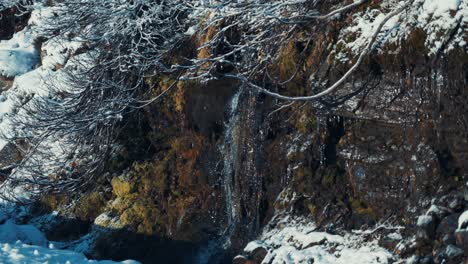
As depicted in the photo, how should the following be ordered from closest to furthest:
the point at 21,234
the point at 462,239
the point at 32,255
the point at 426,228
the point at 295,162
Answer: the point at 462,239, the point at 32,255, the point at 426,228, the point at 295,162, the point at 21,234

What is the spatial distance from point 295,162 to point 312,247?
103 cm

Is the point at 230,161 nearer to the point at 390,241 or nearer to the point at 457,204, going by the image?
the point at 390,241

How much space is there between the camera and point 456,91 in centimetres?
750

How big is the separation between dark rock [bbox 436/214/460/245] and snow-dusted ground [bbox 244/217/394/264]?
1.58 ft

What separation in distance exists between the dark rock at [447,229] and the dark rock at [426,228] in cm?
5

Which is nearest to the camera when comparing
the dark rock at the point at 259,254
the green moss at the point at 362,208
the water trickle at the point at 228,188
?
the green moss at the point at 362,208

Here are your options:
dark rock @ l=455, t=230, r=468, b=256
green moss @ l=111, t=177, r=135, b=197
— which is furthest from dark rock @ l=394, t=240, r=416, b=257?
green moss @ l=111, t=177, r=135, b=197

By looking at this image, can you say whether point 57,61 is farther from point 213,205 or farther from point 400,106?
point 400,106

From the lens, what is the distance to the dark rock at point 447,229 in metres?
7.24

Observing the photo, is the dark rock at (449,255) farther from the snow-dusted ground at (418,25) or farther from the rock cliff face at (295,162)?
the snow-dusted ground at (418,25)

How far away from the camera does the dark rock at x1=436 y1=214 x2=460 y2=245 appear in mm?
7238

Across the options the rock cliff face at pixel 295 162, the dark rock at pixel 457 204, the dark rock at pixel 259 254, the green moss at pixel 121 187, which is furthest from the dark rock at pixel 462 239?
the green moss at pixel 121 187

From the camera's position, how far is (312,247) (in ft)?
26.2

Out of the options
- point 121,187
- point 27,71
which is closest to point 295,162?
point 121,187
